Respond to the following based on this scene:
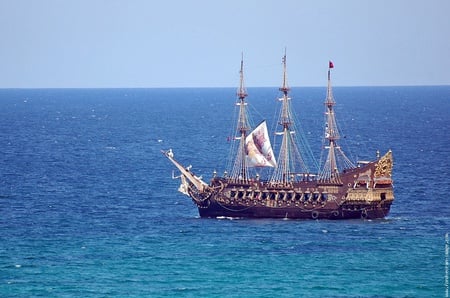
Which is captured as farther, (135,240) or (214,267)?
(135,240)

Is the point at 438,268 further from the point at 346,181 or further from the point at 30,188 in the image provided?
the point at 30,188

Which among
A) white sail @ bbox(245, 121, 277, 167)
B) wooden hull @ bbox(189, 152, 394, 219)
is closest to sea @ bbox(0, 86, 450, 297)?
wooden hull @ bbox(189, 152, 394, 219)

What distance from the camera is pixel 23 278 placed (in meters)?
98.1

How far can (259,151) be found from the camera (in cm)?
13138

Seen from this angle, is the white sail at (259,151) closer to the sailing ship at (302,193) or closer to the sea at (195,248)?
the sailing ship at (302,193)

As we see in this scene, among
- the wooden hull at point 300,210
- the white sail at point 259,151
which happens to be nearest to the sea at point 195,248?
the wooden hull at point 300,210

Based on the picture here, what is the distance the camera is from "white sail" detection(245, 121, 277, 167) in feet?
430

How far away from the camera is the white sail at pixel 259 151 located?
13112 centimetres

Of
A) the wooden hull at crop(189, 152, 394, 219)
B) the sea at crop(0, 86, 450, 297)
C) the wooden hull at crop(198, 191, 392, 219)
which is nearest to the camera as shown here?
the sea at crop(0, 86, 450, 297)

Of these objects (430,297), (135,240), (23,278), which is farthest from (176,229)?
(430,297)

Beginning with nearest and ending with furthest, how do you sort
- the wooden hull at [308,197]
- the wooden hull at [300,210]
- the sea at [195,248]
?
1. the sea at [195,248]
2. the wooden hull at [308,197]
3. the wooden hull at [300,210]

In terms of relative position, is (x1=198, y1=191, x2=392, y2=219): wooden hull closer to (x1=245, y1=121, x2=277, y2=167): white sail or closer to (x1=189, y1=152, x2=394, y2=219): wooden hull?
(x1=189, y1=152, x2=394, y2=219): wooden hull

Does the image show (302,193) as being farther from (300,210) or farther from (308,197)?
(300,210)

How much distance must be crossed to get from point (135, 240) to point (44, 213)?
20441 mm
